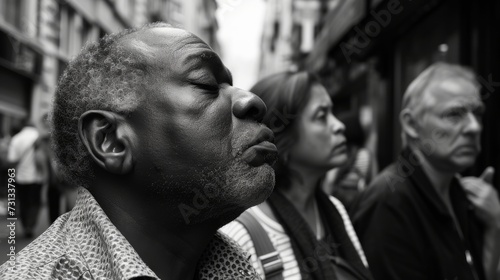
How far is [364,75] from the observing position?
1086 centimetres

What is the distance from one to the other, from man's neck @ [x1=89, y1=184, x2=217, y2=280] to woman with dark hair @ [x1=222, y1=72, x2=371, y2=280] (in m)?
1.02

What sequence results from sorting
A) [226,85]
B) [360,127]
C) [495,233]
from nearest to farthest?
[226,85] < [495,233] < [360,127]

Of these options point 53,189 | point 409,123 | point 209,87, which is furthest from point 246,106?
point 53,189

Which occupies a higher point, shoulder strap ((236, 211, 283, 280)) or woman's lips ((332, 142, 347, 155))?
woman's lips ((332, 142, 347, 155))

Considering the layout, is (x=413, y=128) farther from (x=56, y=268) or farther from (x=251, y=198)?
(x=56, y=268)

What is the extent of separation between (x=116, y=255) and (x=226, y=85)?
57cm

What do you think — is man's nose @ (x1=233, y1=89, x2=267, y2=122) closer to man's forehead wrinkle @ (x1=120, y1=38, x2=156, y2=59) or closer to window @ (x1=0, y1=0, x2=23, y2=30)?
man's forehead wrinkle @ (x1=120, y1=38, x2=156, y2=59)

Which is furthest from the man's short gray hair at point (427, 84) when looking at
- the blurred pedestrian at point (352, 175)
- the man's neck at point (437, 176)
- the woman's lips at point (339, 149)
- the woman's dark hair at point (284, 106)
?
the blurred pedestrian at point (352, 175)

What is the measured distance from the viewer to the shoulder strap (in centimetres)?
239

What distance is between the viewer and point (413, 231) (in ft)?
9.86

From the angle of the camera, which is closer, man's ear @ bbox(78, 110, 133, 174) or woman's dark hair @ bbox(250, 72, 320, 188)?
man's ear @ bbox(78, 110, 133, 174)

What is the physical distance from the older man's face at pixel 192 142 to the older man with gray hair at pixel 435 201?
5.03 feet

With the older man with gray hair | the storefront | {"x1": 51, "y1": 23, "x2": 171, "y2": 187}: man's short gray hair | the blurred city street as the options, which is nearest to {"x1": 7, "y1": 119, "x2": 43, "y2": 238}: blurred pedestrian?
the blurred city street

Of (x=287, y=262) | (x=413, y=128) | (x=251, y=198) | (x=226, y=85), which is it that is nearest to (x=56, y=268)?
(x=251, y=198)
